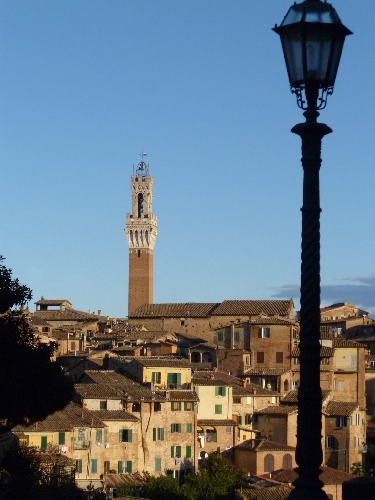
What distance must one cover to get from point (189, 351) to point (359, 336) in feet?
58.4

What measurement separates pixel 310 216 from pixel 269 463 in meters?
44.0

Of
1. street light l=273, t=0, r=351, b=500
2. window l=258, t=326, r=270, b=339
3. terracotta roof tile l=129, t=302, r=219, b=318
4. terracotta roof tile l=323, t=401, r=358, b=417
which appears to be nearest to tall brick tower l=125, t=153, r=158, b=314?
terracotta roof tile l=129, t=302, r=219, b=318

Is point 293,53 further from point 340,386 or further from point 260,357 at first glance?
point 260,357

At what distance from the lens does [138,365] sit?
5403cm

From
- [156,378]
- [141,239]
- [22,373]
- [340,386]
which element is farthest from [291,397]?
[141,239]

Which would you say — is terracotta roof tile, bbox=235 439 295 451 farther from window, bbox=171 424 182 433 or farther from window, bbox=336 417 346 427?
window, bbox=336 417 346 427

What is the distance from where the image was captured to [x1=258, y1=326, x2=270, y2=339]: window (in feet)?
219

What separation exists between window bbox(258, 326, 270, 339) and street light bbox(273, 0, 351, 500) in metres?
60.6

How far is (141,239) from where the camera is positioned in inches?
4717

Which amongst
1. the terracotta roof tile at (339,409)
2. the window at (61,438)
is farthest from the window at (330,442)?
the window at (61,438)

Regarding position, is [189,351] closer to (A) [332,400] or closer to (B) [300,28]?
(A) [332,400]

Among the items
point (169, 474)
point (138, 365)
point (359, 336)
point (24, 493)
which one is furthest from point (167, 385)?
point (24, 493)

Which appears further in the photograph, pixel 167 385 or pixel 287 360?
pixel 287 360

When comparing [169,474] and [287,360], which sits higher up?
[287,360]
